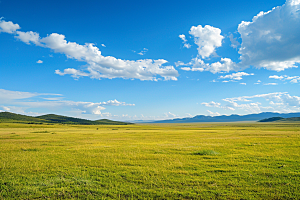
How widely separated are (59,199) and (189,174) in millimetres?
7741

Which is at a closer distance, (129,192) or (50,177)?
(129,192)

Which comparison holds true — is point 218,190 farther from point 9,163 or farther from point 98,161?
point 9,163

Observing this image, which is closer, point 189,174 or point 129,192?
point 129,192

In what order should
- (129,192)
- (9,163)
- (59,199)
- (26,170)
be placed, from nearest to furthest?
(59,199) < (129,192) < (26,170) < (9,163)

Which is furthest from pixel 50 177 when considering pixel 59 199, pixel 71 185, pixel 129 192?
pixel 129 192

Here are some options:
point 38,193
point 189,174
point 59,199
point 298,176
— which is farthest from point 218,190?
point 38,193

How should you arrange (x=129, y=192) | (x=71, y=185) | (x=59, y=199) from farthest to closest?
(x=71, y=185)
(x=129, y=192)
(x=59, y=199)

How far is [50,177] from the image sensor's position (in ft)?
36.5

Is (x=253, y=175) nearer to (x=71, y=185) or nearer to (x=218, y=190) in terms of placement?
(x=218, y=190)

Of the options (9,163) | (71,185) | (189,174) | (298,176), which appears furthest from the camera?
(9,163)

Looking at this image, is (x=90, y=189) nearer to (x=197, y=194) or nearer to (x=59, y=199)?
(x=59, y=199)

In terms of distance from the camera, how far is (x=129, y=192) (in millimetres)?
8734

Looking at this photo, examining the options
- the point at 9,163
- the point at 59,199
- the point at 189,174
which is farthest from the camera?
the point at 9,163

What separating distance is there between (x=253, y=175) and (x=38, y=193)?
41.4ft
